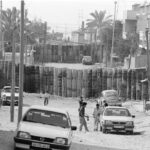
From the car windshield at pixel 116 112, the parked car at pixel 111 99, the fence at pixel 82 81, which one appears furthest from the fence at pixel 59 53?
the car windshield at pixel 116 112

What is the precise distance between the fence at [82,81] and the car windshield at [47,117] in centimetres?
3724

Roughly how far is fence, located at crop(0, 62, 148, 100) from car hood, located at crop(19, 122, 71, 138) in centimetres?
3824

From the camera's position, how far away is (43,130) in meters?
14.9

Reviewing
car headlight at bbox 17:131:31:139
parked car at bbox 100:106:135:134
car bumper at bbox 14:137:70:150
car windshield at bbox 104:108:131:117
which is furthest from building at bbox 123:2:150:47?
car headlight at bbox 17:131:31:139

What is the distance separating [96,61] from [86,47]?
2893 millimetres

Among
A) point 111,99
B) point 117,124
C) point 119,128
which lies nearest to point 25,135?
point 117,124

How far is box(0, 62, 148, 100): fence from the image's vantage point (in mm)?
55094

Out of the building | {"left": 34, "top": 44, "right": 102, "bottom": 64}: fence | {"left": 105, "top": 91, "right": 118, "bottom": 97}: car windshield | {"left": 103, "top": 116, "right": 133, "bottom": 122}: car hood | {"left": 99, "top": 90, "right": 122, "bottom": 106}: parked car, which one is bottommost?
{"left": 99, "top": 90, "right": 122, "bottom": 106}: parked car

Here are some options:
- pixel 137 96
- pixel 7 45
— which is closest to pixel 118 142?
pixel 137 96

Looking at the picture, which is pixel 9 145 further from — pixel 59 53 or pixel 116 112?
pixel 59 53

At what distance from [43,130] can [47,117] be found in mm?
1334

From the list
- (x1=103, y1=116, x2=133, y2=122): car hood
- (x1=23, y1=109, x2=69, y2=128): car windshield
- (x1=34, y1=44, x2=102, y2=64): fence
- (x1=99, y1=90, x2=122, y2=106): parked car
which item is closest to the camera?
(x1=23, y1=109, x2=69, y2=128): car windshield

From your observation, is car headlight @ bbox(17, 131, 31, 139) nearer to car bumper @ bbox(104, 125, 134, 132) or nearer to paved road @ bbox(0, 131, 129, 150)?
paved road @ bbox(0, 131, 129, 150)

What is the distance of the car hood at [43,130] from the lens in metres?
14.7
